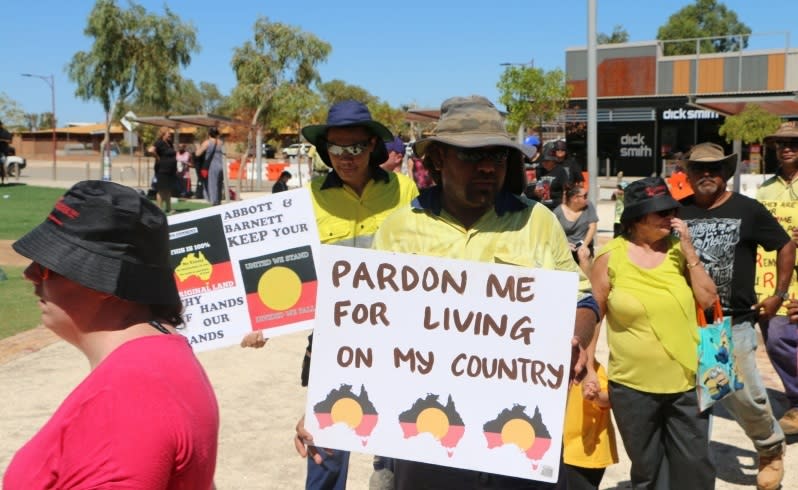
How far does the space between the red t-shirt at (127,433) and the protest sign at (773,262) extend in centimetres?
472

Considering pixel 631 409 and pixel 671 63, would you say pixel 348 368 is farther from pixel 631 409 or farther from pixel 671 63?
pixel 671 63

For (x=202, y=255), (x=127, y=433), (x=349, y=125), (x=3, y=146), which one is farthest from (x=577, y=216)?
(x=3, y=146)

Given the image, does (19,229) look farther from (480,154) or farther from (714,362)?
(480,154)

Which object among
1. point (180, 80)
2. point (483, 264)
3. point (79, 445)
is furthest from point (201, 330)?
point (180, 80)

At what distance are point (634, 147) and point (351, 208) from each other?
37.1m

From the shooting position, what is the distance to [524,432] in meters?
2.71

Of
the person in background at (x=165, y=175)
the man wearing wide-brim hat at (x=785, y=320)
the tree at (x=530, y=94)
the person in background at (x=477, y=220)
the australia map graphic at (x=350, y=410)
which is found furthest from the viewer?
the tree at (x=530, y=94)

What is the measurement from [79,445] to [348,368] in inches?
47.1

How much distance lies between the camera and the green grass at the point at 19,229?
9.30 meters

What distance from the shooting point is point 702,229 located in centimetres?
497

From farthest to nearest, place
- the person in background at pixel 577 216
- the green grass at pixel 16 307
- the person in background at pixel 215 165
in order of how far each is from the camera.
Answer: the person in background at pixel 215 165
the green grass at pixel 16 307
the person in background at pixel 577 216

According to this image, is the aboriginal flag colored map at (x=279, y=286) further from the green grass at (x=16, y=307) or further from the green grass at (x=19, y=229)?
the green grass at (x=16, y=307)

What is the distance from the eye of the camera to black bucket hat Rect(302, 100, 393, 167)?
4176 millimetres

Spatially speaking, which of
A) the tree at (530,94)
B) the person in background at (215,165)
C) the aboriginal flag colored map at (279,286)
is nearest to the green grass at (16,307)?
the aboriginal flag colored map at (279,286)
